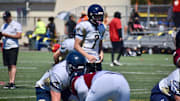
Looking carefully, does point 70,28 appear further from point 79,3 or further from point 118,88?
point 118,88

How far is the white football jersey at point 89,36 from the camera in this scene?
8406mm

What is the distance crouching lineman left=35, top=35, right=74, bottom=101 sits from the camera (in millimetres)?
6692

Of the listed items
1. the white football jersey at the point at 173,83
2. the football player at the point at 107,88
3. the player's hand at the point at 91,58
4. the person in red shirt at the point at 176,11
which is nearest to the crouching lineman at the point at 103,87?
the football player at the point at 107,88

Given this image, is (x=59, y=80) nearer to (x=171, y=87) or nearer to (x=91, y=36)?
(x=171, y=87)

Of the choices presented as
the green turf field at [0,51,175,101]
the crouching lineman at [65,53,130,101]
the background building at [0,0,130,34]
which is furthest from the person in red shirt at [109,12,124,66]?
the background building at [0,0,130,34]

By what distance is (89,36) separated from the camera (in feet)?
28.0

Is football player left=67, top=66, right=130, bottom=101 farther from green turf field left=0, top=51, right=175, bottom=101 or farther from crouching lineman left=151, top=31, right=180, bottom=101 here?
green turf field left=0, top=51, right=175, bottom=101

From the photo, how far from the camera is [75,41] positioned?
26.3 feet

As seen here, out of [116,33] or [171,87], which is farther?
[116,33]

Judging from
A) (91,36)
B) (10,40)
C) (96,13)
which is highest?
(96,13)

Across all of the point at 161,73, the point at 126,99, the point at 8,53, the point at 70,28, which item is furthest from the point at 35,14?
the point at 126,99

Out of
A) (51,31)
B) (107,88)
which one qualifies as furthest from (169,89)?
(51,31)

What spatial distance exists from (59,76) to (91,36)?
202 cm

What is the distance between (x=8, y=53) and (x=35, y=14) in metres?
24.6
